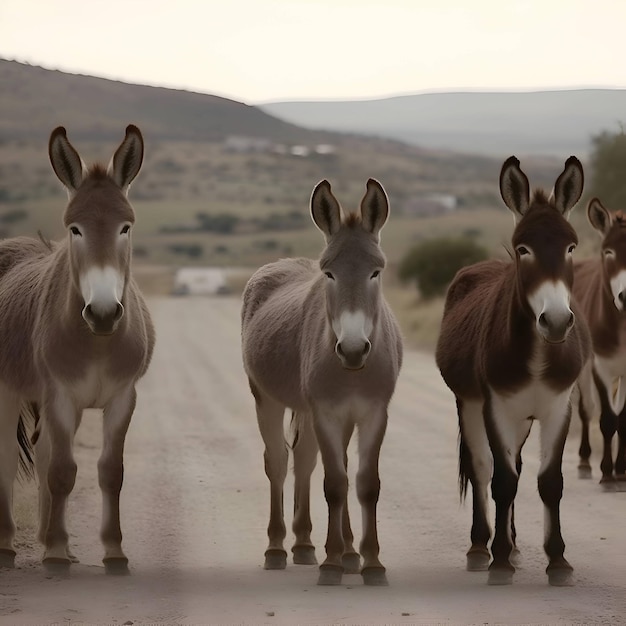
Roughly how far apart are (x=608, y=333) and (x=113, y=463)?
239 inches

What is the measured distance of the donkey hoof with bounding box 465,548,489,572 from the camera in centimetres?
832

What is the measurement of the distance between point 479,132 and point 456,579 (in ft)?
555

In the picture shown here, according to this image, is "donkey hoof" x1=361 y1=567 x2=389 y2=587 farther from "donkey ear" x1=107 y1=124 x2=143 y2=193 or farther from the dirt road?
"donkey ear" x1=107 y1=124 x2=143 y2=193

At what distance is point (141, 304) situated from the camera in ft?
28.4

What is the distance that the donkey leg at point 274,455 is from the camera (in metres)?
8.76

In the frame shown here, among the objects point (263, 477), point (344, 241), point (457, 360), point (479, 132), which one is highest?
point (479, 132)

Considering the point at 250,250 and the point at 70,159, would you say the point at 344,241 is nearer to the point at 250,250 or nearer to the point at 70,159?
the point at 70,159

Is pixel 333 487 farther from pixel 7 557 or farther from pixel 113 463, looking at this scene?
pixel 7 557

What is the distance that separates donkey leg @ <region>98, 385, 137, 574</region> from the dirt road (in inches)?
10.0

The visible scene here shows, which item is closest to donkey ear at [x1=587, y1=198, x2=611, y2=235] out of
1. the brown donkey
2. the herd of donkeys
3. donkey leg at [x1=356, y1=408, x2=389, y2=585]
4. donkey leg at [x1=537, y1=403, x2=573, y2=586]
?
the herd of donkeys

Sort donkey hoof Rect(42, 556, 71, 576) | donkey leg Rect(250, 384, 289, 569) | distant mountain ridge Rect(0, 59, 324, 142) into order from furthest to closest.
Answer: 1. distant mountain ridge Rect(0, 59, 324, 142)
2. donkey leg Rect(250, 384, 289, 569)
3. donkey hoof Rect(42, 556, 71, 576)

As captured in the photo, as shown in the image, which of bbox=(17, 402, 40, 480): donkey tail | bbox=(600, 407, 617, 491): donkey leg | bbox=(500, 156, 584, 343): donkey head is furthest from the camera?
bbox=(600, 407, 617, 491): donkey leg

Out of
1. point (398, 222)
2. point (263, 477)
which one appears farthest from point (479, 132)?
point (263, 477)

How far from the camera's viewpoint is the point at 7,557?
27.3ft
